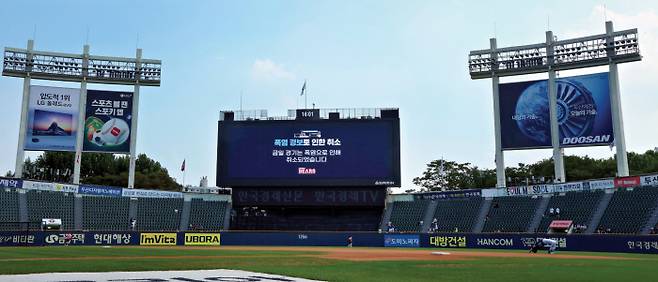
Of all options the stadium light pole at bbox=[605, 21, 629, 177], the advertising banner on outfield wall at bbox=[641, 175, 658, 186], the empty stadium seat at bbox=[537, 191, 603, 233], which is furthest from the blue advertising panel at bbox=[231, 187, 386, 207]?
the advertising banner on outfield wall at bbox=[641, 175, 658, 186]

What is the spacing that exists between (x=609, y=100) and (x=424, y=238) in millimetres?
20675

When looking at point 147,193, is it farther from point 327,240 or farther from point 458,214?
point 458,214

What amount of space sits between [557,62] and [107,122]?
4564cm

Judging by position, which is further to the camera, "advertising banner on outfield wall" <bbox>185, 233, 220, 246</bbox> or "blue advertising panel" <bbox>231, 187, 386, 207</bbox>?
"blue advertising panel" <bbox>231, 187, 386, 207</bbox>

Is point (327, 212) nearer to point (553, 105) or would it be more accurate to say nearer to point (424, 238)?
point (424, 238)

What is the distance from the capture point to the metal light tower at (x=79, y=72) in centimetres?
5744

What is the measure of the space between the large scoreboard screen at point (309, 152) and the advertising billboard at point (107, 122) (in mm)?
10078

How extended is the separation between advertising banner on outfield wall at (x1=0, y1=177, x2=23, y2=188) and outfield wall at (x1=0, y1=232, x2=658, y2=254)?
10.3 metres

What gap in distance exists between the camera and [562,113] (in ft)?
176

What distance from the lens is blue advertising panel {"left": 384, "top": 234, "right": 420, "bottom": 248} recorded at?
53.0 metres

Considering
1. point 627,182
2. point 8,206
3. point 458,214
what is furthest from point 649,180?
point 8,206

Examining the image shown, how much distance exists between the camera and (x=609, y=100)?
167ft

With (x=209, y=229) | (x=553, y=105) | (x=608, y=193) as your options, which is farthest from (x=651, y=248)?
(x=209, y=229)

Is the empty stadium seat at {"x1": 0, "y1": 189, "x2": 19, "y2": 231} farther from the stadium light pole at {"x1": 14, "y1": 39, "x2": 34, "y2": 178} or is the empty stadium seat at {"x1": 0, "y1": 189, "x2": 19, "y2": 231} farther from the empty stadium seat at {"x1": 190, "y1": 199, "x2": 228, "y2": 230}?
the empty stadium seat at {"x1": 190, "y1": 199, "x2": 228, "y2": 230}
